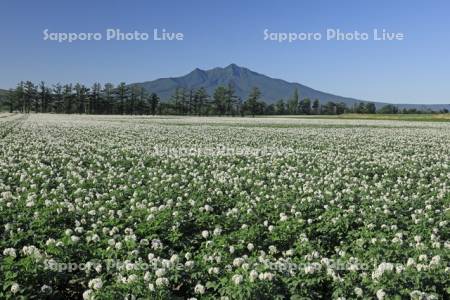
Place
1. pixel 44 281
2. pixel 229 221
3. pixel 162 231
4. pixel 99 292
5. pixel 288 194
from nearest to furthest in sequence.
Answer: pixel 99 292 → pixel 44 281 → pixel 162 231 → pixel 229 221 → pixel 288 194

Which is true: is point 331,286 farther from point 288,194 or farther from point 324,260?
point 288,194

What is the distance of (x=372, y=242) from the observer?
25.0 feet

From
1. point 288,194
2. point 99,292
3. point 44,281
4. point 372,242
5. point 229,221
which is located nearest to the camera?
point 99,292

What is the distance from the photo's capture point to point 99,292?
5.41m

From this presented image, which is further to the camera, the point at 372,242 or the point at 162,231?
the point at 162,231

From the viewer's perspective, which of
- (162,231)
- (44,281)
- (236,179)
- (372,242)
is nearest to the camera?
(44,281)

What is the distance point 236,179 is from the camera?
13797 millimetres

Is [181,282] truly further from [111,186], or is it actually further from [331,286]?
[111,186]

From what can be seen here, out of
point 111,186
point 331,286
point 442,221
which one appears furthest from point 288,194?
point 331,286

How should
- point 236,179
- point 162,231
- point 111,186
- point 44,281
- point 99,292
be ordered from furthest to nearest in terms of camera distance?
point 236,179, point 111,186, point 162,231, point 44,281, point 99,292

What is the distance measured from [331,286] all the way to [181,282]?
74.8 inches

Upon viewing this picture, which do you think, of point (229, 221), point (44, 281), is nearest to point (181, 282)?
point (44, 281)

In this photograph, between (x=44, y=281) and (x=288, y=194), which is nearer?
(x=44, y=281)

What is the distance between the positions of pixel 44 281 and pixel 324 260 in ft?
11.7
